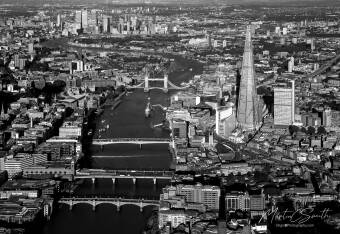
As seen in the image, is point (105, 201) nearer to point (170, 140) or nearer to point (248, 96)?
point (170, 140)

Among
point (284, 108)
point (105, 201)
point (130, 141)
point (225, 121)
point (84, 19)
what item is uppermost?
point (84, 19)

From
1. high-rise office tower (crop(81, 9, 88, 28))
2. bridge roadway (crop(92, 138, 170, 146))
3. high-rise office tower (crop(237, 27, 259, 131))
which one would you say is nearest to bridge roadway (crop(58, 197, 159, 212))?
bridge roadway (crop(92, 138, 170, 146))

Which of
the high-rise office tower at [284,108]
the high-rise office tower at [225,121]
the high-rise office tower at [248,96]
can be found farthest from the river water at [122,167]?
the high-rise office tower at [284,108]

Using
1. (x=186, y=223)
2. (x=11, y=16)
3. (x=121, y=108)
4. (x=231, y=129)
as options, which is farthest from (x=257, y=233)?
(x=11, y=16)

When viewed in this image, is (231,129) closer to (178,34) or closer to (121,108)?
(121,108)

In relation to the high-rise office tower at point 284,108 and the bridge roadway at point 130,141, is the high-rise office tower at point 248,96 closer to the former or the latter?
the high-rise office tower at point 284,108
